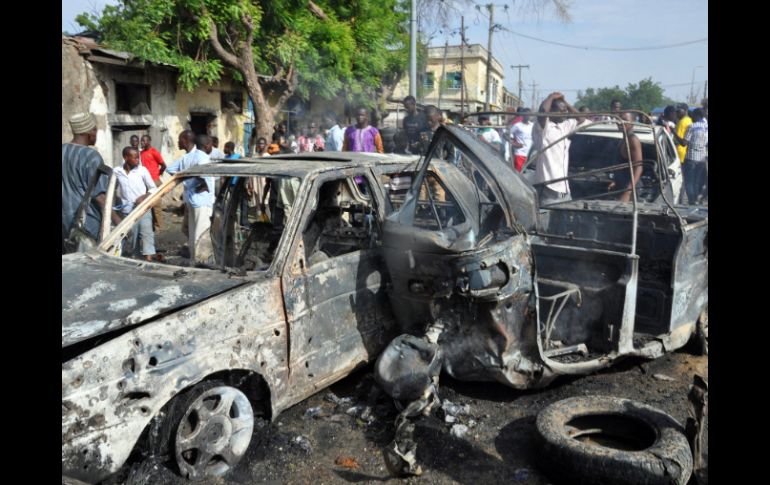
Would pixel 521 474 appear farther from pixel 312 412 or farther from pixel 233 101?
pixel 233 101

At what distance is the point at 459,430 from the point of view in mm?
3934

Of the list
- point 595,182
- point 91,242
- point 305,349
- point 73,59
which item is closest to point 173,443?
point 305,349

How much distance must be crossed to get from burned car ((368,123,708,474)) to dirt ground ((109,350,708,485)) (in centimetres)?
24

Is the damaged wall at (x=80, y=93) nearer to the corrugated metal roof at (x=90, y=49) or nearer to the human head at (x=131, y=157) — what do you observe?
the corrugated metal roof at (x=90, y=49)

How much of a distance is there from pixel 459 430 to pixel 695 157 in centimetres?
915

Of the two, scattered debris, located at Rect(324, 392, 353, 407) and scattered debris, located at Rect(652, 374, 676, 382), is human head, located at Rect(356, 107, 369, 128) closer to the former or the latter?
scattered debris, located at Rect(324, 392, 353, 407)

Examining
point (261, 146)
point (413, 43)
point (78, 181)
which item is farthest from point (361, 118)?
point (78, 181)

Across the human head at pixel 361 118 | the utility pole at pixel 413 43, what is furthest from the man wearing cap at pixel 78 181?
the utility pole at pixel 413 43

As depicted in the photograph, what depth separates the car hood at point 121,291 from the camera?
313 cm

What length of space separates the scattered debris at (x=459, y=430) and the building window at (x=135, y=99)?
1216cm

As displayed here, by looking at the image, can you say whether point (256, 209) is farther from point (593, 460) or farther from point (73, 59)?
point (73, 59)

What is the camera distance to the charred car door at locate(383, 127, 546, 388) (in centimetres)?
382

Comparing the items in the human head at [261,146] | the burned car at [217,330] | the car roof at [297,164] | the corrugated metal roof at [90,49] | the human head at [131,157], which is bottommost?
the burned car at [217,330]

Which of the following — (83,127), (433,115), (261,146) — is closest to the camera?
(83,127)
